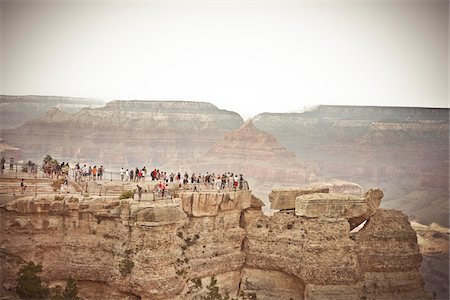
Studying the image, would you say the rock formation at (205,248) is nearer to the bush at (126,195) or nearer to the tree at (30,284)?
the tree at (30,284)

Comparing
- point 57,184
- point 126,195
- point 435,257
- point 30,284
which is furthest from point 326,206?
point 435,257

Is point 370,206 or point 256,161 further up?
point 256,161

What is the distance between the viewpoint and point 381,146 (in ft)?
322

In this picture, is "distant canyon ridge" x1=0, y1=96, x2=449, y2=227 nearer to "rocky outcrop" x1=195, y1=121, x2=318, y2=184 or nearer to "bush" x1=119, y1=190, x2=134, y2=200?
"rocky outcrop" x1=195, y1=121, x2=318, y2=184

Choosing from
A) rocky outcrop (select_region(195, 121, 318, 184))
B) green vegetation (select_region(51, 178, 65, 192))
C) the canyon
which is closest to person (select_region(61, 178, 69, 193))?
green vegetation (select_region(51, 178, 65, 192))

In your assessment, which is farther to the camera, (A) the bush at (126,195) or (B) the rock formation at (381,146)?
(B) the rock formation at (381,146)

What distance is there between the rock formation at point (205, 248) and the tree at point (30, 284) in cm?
56

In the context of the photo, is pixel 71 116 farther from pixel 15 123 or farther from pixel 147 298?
pixel 147 298

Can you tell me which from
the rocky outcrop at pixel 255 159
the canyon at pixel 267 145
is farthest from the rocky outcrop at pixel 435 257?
the rocky outcrop at pixel 255 159

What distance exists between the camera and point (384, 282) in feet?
129

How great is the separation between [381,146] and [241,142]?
2160cm

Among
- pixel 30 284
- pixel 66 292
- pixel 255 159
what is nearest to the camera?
pixel 30 284

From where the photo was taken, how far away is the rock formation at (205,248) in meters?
33.6

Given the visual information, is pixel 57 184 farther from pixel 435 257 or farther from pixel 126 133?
pixel 126 133
